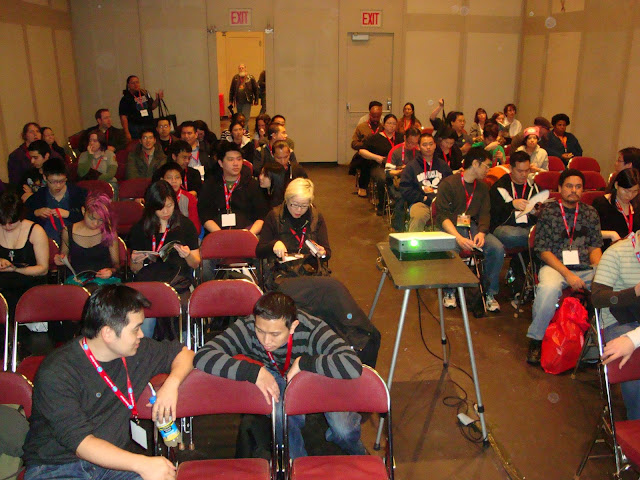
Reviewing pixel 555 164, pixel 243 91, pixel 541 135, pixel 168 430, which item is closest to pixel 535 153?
pixel 555 164

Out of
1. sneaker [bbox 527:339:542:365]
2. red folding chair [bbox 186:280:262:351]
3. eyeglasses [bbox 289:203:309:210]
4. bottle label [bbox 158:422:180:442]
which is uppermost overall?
eyeglasses [bbox 289:203:309:210]

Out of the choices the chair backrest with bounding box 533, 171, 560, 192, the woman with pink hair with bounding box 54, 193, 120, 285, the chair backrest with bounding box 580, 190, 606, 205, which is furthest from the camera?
the chair backrest with bounding box 533, 171, 560, 192

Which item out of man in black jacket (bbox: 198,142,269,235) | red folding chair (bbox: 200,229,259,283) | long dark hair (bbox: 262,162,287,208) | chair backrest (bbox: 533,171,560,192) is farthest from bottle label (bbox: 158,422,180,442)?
chair backrest (bbox: 533,171,560,192)

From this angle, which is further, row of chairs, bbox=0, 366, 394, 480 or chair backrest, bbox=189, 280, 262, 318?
chair backrest, bbox=189, 280, 262, 318

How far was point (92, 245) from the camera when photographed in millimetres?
4223

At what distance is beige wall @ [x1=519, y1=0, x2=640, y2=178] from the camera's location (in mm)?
8133

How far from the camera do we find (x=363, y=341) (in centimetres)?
326

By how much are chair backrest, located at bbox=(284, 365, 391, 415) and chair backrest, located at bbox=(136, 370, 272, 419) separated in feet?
0.50

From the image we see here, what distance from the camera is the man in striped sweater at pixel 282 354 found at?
2500mm

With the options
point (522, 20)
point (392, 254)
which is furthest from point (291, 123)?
point (392, 254)

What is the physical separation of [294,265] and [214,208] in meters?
1.59

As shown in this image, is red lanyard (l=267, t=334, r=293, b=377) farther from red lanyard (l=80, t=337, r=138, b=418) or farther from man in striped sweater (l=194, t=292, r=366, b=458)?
red lanyard (l=80, t=337, r=138, b=418)

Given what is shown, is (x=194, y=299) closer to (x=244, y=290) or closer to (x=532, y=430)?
(x=244, y=290)

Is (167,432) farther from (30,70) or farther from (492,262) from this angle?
(30,70)
